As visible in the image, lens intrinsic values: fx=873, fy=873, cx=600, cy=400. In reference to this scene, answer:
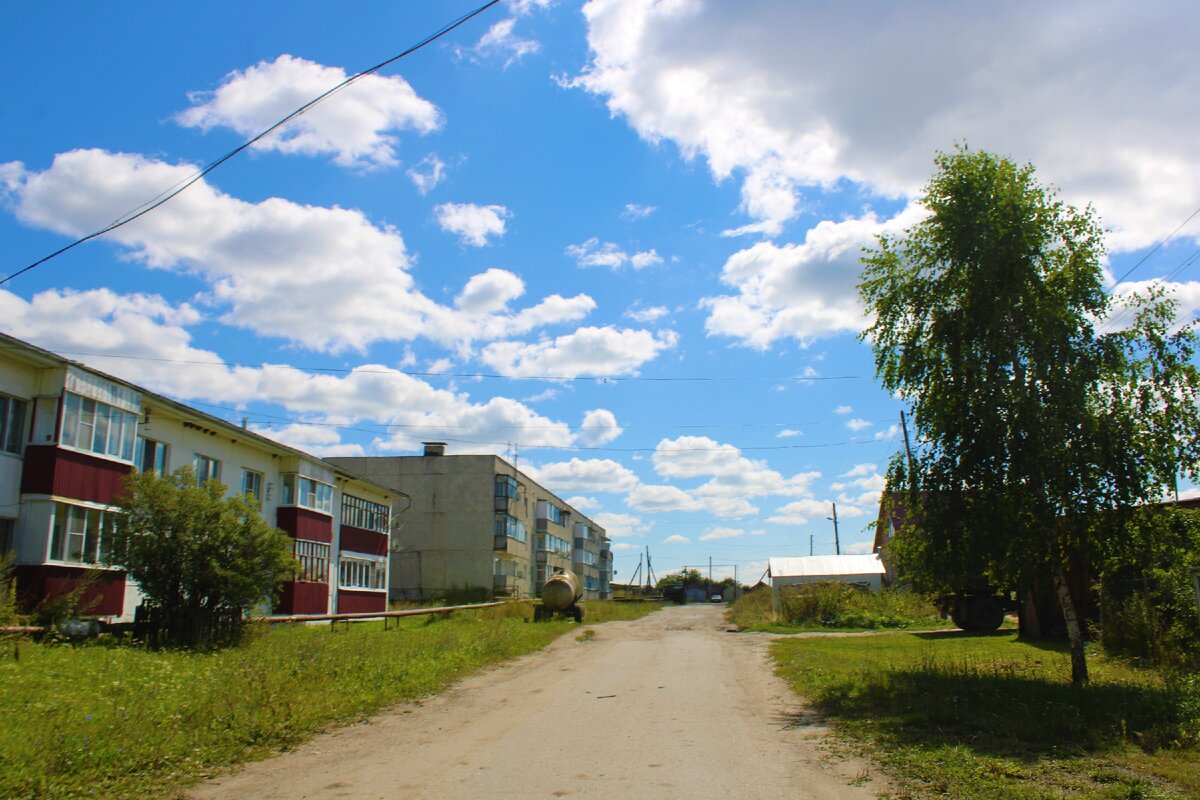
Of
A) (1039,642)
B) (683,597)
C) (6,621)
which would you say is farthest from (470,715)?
(683,597)

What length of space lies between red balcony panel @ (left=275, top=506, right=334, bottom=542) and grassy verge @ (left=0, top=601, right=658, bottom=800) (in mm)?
14387

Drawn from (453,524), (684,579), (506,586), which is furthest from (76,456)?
(684,579)

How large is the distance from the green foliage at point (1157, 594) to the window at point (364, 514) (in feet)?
98.9

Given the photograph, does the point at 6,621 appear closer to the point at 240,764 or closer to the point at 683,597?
the point at 240,764

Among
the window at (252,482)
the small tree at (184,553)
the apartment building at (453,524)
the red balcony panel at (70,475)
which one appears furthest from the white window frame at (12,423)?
the apartment building at (453,524)

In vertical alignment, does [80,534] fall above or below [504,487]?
below

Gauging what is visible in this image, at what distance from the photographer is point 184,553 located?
61.1 ft

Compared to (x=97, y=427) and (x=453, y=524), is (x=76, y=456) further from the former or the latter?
(x=453, y=524)

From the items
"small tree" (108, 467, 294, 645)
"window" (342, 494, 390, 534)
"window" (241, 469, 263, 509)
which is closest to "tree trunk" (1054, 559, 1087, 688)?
"small tree" (108, 467, 294, 645)

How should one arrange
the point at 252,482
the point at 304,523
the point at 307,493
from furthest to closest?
the point at 307,493 → the point at 304,523 → the point at 252,482

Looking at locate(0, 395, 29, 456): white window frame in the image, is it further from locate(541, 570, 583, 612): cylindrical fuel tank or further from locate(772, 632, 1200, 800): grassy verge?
locate(541, 570, 583, 612): cylindrical fuel tank

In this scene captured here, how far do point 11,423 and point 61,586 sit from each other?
3840 millimetres

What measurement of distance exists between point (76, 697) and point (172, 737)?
259cm

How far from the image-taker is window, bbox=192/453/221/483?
27281mm
